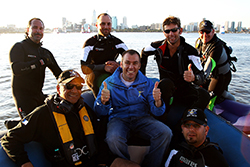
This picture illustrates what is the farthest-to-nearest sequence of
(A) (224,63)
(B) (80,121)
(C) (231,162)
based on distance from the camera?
1. (A) (224,63)
2. (C) (231,162)
3. (B) (80,121)

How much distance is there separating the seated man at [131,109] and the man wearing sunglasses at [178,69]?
1.67ft

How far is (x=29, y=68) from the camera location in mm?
3326

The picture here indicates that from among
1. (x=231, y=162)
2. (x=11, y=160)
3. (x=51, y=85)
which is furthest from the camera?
(x=51, y=85)

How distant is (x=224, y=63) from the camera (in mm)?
4676

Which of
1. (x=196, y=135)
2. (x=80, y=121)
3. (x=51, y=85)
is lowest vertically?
(x=51, y=85)

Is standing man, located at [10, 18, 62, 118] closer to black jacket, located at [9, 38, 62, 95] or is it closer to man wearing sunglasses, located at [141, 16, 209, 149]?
black jacket, located at [9, 38, 62, 95]

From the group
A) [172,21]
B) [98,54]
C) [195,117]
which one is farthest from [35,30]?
[195,117]

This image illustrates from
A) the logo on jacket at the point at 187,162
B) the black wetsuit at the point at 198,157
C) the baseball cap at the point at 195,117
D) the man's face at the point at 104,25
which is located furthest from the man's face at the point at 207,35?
the logo on jacket at the point at 187,162

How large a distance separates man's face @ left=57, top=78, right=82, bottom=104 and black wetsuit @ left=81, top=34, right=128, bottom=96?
1262mm

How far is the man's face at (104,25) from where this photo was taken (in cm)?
382

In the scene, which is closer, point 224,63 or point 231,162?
point 231,162

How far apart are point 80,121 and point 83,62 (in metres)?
1.58

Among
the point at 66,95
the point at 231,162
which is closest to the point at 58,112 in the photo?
the point at 66,95

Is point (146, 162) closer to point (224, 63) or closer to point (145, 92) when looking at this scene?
point (145, 92)
